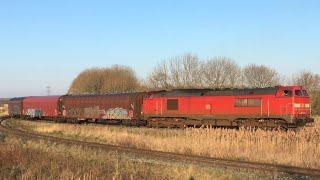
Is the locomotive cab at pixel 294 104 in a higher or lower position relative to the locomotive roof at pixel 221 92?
lower

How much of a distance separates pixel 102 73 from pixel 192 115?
91.1 metres

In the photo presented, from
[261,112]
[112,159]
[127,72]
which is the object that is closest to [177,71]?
[127,72]

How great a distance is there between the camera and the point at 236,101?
34.6 metres

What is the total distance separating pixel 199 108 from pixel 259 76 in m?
63.1

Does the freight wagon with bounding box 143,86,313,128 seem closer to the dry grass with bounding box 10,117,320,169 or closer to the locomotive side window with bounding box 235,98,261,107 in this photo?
the locomotive side window with bounding box 235,98,261,107

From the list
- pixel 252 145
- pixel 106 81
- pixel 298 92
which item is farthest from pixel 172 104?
pixel 106 81

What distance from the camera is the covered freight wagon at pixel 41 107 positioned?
58719 millimetres

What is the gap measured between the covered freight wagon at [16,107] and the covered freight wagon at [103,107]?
49.9ft

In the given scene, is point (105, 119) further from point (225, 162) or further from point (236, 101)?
point (225, 162)

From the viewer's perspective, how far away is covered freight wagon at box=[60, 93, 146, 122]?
147 feet

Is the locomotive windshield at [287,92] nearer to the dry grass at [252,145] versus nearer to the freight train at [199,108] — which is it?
the freight train at [199,108]

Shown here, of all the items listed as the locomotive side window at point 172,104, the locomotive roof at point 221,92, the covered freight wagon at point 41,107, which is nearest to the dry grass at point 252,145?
the locomotive roof at point 221,92

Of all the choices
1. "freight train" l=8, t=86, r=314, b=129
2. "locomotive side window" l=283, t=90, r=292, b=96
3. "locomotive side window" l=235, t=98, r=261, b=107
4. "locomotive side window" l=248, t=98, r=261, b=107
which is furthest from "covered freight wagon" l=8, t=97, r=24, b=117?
"locomotive side window" l=283, t=90, r=292, b=96

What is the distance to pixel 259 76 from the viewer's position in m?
97.7
